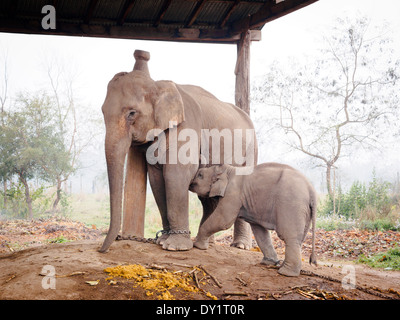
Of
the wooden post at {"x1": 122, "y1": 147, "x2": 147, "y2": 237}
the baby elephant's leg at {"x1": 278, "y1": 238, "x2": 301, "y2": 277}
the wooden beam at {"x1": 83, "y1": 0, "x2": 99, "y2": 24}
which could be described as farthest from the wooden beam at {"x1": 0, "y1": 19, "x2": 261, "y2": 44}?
the baby elephant's leg at {"x1": 278, "y1": 238, "x2": 301, "y2": 277}

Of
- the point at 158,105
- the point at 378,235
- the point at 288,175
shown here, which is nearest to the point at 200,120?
the point at 158,105

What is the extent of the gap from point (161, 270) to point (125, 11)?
4116 mm

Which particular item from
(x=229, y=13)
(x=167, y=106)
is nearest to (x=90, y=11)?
(x=229, y=13)

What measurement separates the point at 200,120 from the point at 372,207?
7649 mm

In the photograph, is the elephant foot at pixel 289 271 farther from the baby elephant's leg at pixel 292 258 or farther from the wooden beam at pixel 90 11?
the wooden beam at pixel 90 11

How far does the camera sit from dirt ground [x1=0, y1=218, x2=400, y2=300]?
3.64m

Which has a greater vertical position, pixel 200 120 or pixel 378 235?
pixel 200 120

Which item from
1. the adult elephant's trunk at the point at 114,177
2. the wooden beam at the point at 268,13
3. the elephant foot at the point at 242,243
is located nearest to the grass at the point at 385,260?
the elephant foot at the point at 242,243

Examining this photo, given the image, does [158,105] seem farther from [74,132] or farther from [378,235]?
[74,132]

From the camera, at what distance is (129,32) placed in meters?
6.98

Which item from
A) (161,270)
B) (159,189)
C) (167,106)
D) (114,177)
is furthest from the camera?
(159,189)

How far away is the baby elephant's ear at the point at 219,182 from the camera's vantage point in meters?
4.87

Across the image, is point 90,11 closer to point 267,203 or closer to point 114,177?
point 114,177
